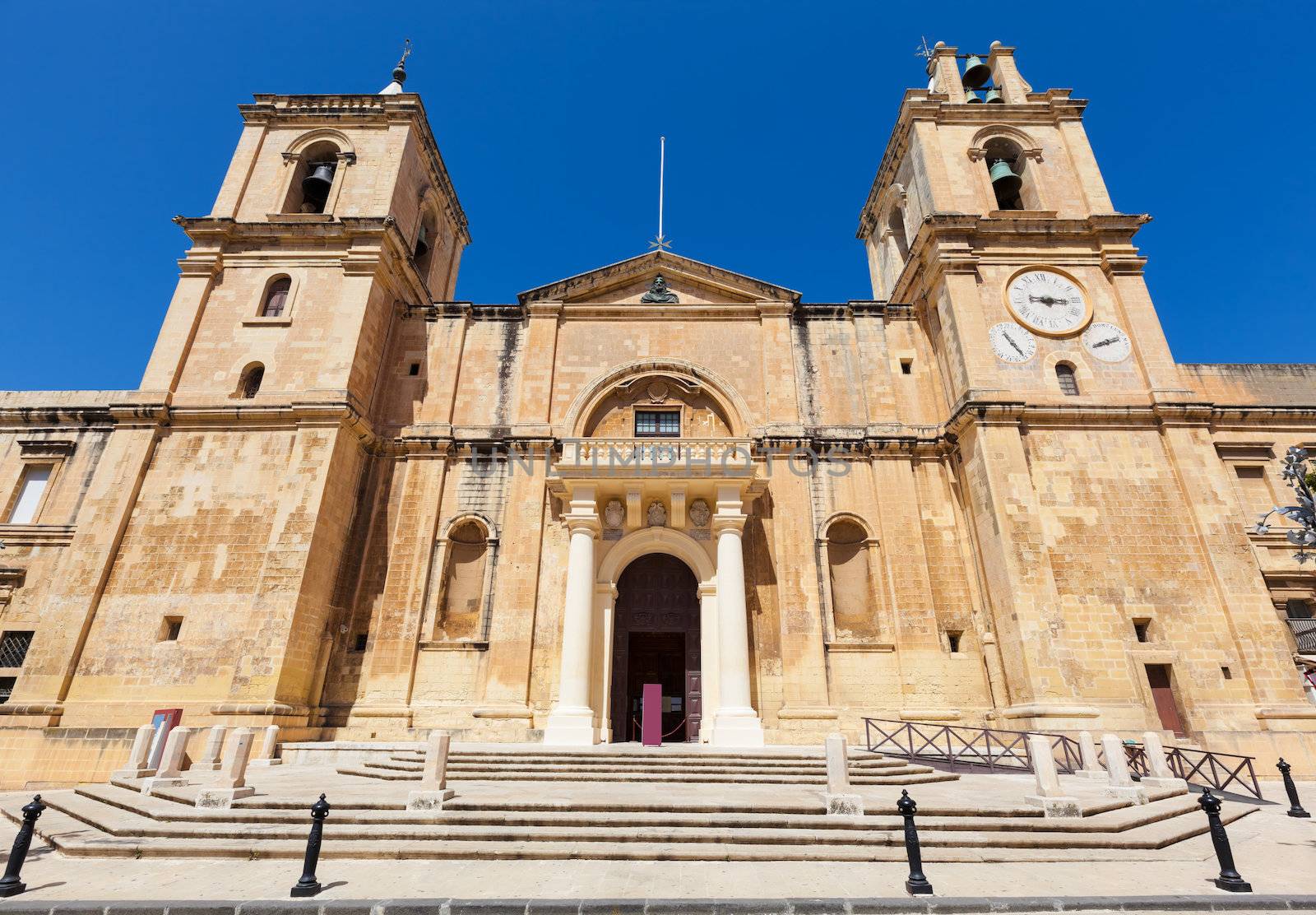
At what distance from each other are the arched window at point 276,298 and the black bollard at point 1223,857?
2452 centimetres

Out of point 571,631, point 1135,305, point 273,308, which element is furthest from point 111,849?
point 1135,305

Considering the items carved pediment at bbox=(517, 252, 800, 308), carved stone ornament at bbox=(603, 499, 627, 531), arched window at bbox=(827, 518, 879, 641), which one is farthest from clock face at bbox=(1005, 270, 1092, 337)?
carved stone ornament at bbox=(603, 499, 627, 531)

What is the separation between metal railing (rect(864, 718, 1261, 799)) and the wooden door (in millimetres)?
603

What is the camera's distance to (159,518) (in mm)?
17234

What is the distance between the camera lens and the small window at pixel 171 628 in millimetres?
16078

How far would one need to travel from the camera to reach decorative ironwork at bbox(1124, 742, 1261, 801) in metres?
13.1

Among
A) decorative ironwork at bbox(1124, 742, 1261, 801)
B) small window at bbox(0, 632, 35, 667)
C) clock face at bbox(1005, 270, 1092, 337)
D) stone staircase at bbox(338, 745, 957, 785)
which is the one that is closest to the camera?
stone staircase at bbox(338, 745, 957, 785)

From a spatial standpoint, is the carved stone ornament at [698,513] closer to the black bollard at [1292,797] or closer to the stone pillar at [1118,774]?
the stone pillar at [1118,774]

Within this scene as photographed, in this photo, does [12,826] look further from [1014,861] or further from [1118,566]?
[1118,566]

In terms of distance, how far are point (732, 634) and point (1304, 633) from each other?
51.2ft

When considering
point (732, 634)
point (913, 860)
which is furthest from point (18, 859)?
point (732, 634)

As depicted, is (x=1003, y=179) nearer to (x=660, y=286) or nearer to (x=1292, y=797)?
(x=660, y=286)

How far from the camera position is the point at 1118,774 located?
11.1m

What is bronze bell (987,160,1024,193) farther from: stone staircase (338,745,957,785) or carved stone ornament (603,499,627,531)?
stone staircase (338,745,957,785)
